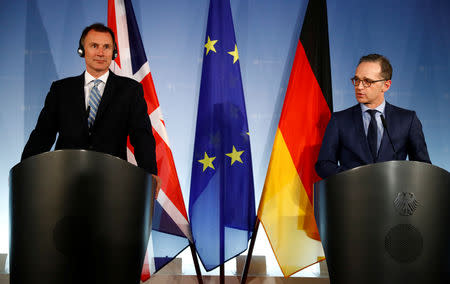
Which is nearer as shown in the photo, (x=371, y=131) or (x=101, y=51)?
(x=101, y=51)

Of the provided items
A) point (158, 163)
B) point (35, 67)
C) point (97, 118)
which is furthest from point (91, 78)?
point (35, 67)

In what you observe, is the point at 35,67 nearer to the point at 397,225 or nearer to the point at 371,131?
the point at 371,131

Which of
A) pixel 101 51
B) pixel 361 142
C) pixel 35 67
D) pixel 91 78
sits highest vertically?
pixel 35 67

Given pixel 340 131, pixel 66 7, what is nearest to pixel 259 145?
pixel 340 131

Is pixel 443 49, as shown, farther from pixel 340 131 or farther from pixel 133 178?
pixel 133 178

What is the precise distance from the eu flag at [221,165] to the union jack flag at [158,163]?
3.8 inches

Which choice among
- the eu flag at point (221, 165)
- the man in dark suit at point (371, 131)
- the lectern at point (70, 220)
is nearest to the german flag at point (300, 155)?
the eu flag at point (221, 165)

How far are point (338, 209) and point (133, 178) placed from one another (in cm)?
71

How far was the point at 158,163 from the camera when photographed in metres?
Result: 2.69

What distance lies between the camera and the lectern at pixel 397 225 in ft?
4.74

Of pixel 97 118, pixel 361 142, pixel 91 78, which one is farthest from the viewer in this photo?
pixel 361 142

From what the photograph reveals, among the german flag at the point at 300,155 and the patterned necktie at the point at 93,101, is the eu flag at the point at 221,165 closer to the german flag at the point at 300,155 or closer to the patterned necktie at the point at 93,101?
the german flag at the point at 300,155

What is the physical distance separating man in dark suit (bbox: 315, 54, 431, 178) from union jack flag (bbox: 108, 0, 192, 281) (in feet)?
2.97

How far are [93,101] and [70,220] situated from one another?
742 millimetres
